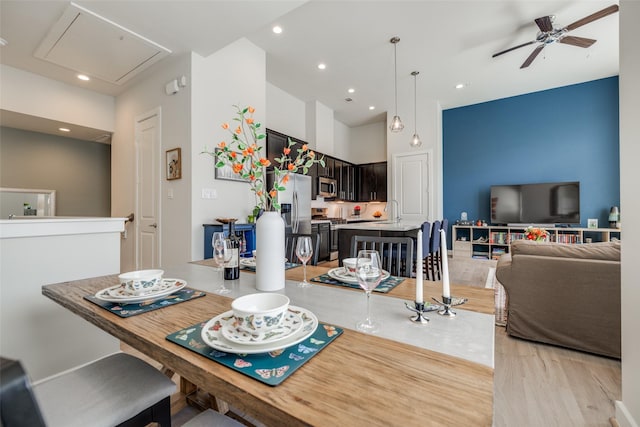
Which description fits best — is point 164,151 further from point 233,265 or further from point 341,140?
point 341,140

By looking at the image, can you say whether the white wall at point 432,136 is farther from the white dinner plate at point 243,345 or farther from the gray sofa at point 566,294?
the white dinner plate at point 243,345

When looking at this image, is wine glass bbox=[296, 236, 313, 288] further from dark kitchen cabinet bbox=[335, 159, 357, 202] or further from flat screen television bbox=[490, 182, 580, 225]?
flat screen television bbox=[490, 182, 580, 225]

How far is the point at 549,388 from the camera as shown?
163 cm

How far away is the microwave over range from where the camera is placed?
5.78 m

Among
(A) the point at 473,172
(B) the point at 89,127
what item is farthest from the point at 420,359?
(A) the point at 473,172

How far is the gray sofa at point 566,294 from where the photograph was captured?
1.90 metres

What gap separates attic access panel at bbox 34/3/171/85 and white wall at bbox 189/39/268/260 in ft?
1.76

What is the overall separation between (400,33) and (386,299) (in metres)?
3.86

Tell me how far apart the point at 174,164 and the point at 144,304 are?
8.85 feet

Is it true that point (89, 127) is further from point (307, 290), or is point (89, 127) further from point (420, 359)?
point (420, 359)

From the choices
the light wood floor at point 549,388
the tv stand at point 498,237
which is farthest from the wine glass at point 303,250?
the tv stand at point 498,237

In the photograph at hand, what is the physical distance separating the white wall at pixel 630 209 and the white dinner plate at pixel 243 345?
1.44 metres

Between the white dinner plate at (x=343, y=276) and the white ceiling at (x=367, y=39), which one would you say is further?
the white ceiling at (x=367, y=39)

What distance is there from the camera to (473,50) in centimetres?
406
